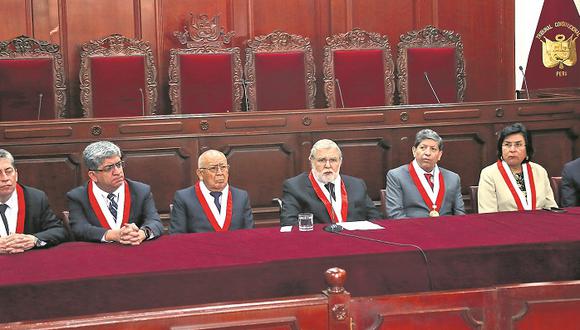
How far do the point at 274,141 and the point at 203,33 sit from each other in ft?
5.25

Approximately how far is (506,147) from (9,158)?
270cm

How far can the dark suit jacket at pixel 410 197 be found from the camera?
4801 mm

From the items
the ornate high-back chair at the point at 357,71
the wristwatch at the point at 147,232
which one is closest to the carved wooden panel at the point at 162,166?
the ornate high-back chair at the point at 357,71

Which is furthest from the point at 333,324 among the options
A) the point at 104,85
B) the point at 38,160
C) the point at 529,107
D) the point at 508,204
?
the point at 104,85

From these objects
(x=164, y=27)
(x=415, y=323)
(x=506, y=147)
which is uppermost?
(x=164, y=27)

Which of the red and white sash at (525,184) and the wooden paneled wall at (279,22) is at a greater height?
the wooden paneled wall at (279,22)

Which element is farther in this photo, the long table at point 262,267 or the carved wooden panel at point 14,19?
the carved wooden panel at point 14,19

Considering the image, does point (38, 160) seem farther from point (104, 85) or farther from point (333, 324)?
point (333, 324)

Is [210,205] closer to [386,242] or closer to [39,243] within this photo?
[39,243]

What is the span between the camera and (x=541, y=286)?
2.06 metres

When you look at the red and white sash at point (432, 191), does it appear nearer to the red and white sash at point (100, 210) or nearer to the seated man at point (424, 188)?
the seated man at point (424, 188)

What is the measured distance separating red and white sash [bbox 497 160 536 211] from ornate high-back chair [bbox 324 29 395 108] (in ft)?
7.90

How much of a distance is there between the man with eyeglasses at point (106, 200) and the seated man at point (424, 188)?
1402 mm

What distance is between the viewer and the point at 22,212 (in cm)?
401
